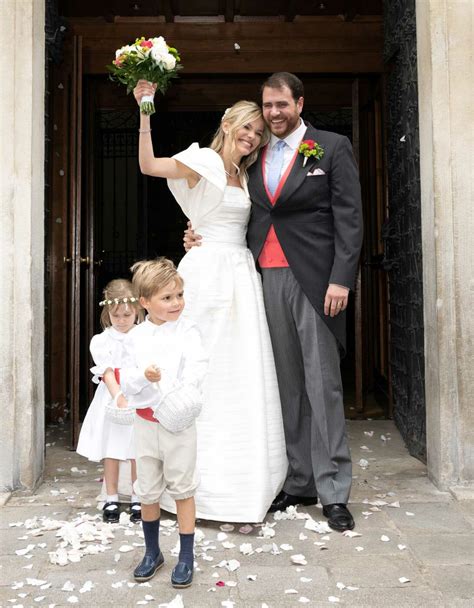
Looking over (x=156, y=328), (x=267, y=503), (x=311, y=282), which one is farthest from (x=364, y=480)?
(x=156, y=328)

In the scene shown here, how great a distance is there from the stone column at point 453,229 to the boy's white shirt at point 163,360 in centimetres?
165

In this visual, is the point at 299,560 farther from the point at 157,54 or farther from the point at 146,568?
the point at 157,54

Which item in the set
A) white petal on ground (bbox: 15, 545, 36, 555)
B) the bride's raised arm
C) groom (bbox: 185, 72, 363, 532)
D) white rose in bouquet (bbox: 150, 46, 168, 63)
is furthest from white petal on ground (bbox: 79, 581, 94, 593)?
white rose in bouquet (bbox: 150, 46, 168, 63)

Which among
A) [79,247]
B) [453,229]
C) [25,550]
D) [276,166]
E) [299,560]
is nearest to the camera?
[299,560]

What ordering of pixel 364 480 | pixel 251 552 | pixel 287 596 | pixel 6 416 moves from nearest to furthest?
pixel 287 596, pixel 251 552, pixel 6 416, pixel 364 480

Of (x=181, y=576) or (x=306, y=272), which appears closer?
(x=181, y=576)

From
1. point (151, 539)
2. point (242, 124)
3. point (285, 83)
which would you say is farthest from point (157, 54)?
point (151, 539)

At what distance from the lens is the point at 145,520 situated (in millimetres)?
2695

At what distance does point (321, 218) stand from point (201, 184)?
0.61m

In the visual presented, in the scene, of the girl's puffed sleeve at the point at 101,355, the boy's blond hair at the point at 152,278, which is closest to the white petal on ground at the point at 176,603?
the boy's blond hair at the point at 152,278

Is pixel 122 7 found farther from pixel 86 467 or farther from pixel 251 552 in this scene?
pixel 251 552

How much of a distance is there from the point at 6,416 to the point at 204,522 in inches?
48.3

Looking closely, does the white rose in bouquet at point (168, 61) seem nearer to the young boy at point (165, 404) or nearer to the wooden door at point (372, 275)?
the young boy at point (165, 404)

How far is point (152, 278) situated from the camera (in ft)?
8.50
